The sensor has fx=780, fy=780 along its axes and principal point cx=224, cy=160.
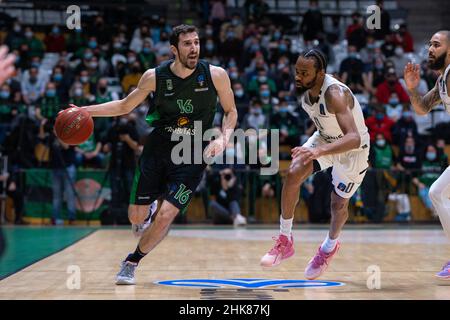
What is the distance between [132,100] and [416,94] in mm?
2584

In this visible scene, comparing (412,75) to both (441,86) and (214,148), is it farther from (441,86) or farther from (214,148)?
(214,148)

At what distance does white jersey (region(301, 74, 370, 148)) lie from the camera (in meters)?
6.64

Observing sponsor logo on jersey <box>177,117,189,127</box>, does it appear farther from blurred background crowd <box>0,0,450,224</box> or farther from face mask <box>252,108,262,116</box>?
face mask <box>252,108,262,116</box>

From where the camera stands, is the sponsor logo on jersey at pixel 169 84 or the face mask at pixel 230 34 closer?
the sponsor logo on jersey at pixel 169 84

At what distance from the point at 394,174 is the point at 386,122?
4.26 feet

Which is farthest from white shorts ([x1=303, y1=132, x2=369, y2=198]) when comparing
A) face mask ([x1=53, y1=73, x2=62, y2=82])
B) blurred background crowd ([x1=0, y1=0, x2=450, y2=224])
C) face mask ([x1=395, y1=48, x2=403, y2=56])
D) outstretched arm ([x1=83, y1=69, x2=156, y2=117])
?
face mask ([x1=395, y1=48, x2=403, y2=56])

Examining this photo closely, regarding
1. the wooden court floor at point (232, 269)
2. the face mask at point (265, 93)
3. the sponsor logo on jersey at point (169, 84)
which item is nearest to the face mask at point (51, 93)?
the face mask at point (265, 93)

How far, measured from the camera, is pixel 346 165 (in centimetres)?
699

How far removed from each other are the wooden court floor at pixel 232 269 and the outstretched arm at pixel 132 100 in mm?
1487

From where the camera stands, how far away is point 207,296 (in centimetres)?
574

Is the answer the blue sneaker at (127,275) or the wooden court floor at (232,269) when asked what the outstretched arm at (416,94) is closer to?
the wooden court floor at (232,269)

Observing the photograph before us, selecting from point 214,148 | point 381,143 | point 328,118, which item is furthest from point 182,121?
point 381,143

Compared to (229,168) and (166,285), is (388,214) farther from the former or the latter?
(166,285)

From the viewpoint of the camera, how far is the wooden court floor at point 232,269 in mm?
5922
